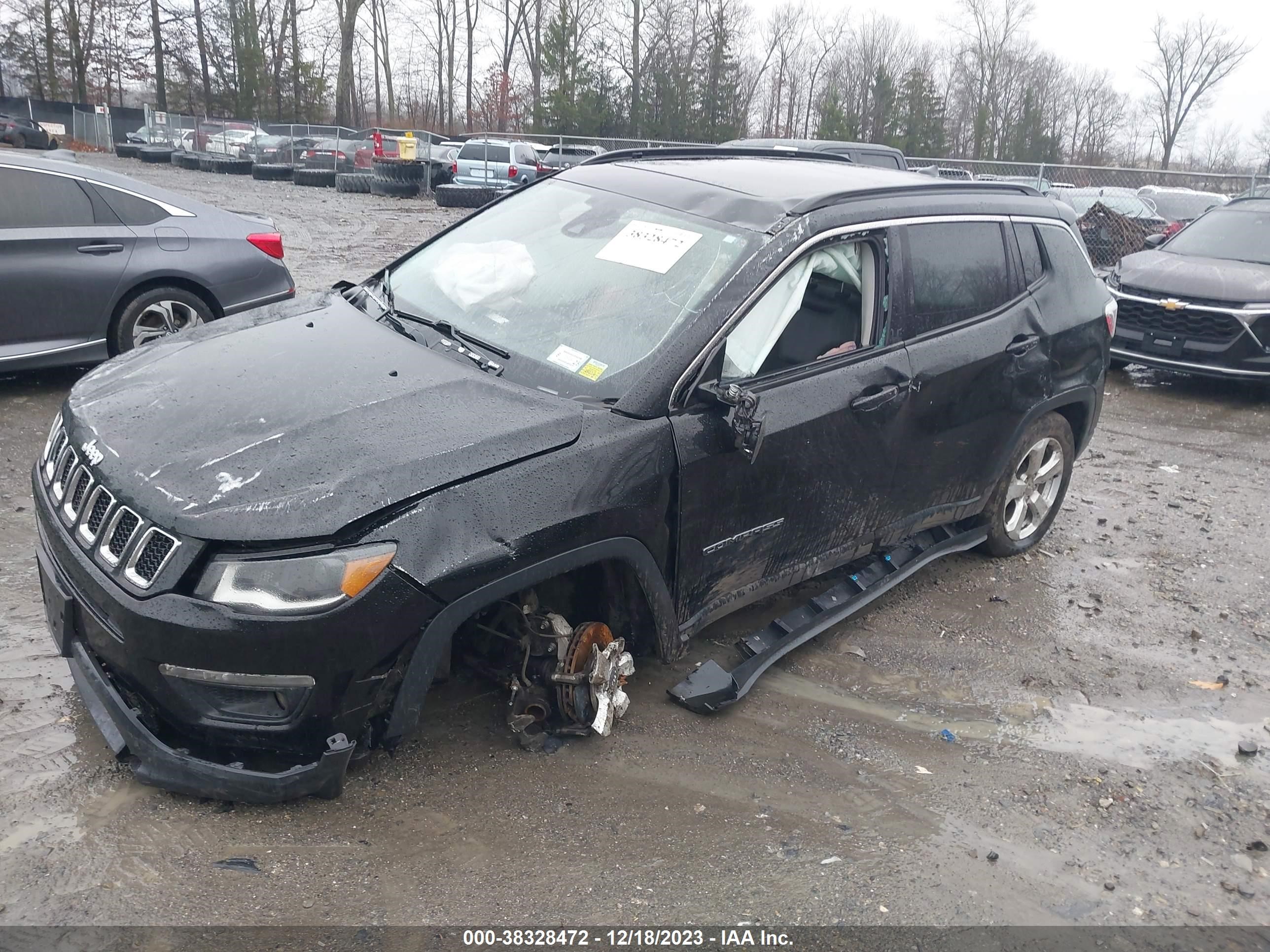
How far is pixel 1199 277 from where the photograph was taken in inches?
372

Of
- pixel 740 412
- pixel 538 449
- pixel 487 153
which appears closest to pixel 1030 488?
pixel 740 412

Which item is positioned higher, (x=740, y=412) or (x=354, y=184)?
(x=354, y=184)

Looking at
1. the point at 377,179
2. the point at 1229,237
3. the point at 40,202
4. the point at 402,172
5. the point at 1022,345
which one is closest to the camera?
the point at 1022,345

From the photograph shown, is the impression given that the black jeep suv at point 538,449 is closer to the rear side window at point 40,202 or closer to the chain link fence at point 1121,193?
the rear side window at point 40,202

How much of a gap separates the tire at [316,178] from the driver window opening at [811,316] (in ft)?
77.8

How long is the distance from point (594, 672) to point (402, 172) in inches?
910

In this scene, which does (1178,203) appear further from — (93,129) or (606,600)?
(93,129)

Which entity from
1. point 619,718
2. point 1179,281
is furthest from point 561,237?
point 1179,281

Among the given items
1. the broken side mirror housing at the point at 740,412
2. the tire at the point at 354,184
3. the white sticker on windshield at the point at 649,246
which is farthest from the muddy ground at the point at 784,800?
the tire at the point at 354,184

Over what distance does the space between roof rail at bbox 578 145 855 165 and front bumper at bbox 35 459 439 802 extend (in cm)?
269

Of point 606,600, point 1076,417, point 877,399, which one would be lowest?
point 606,600

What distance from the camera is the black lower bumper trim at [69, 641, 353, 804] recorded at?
2.72 m

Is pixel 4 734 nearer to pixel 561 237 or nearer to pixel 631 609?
pixel 631 609

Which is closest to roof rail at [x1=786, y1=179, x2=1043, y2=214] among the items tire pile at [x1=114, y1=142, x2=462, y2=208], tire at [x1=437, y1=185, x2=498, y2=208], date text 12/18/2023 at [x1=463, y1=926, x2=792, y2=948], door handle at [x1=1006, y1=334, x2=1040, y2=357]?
door handle at [x1=1006, y1=334, x2=1040, y2=357]
